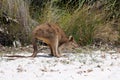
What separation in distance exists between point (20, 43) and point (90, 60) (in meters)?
2.83

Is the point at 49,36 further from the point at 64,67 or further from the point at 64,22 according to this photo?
the point at 64,22

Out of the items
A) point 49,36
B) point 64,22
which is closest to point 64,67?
point 49,36

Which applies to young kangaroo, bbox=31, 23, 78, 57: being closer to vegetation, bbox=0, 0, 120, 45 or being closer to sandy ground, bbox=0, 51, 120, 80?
sandy ground, bbox=0, 51, 120, 80

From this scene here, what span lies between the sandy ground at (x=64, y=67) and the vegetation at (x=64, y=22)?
1.71 meters

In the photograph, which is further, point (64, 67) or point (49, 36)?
point (49, 36)

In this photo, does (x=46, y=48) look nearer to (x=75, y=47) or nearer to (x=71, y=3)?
(x=75, y=47)

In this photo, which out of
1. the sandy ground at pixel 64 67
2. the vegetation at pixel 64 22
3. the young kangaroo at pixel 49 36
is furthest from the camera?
the vegetation at pixel 64 22

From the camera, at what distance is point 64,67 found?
7.85 m

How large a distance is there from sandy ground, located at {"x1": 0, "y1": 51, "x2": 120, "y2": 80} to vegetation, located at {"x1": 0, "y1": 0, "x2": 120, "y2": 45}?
1.71 meters

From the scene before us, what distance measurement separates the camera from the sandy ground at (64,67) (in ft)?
23.5

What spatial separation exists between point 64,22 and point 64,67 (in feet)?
10.6

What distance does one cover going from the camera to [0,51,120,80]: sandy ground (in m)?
7.17

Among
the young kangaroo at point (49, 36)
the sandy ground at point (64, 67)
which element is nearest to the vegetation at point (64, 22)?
the sandy ground at point (64, 67)

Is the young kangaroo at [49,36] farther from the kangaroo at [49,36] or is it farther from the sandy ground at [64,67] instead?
the sandy ground at [64,67]
